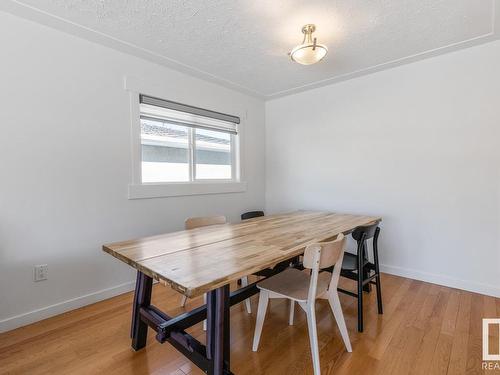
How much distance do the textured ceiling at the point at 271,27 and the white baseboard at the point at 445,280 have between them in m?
2.24

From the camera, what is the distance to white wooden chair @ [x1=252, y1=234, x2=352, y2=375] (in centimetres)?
138

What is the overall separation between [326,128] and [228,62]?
4.97 feet

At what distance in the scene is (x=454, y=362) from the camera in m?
1.54

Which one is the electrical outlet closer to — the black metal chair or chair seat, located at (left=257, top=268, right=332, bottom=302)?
chair seat, located at (left=257, top=268, right=332, bottom=302)

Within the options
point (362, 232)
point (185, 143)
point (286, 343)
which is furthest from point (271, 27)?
point (286, 343)

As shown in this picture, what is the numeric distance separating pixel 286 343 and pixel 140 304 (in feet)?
3.27

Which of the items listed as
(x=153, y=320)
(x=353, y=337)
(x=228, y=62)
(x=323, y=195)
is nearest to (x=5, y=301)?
(x=153, y=320)

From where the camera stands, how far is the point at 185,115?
3070 millimetres

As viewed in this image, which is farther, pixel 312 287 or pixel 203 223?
pixel 203 223

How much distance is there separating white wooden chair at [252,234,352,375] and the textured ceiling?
1661 mm

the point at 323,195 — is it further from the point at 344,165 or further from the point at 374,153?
the point at 374,153

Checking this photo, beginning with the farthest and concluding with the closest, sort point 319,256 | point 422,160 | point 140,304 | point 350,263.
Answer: point 422,160 → point 350,263 → point 140,304 → point 319,256

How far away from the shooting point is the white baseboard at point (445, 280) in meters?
2.39

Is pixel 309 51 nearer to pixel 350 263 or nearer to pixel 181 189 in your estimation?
pixel 350 263
